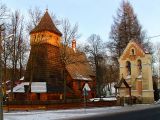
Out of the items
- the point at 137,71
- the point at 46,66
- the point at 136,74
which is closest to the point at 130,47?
the point at 137,71

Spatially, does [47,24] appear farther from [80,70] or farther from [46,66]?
[80,70]

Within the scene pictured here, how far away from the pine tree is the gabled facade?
16.8 ft

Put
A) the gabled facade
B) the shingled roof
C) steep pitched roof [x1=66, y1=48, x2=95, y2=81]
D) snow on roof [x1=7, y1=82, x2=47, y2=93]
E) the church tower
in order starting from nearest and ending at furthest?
1. snow on roof [x1=7, y1=82, x2=47, y2=93]
2. the gabled facade
3. the church tower
4. the shingled roof
5. steep pitched roof [x1=66, y1=48, x2=95, y2=81]

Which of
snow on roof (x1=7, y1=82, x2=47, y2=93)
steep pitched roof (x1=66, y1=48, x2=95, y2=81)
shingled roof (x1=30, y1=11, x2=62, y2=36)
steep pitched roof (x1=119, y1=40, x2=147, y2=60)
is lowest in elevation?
snow on roof (x1=7, y1=82, x2=47, y2=93)

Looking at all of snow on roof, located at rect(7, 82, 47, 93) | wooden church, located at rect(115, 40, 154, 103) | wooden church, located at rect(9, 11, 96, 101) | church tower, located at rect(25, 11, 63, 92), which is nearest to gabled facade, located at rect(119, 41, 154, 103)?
wooden church, located at rect(115, 40, 154, 103)

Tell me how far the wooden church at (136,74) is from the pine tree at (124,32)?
199 inches

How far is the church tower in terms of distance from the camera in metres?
53.6

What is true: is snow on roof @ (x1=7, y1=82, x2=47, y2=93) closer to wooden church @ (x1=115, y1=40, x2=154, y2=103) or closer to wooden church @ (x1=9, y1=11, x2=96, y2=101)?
wooden church @ (x1=9, y1=11, x2=96, y2=101)

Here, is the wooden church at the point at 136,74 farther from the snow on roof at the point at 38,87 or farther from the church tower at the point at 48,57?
the snow on roof at the point at 38,87

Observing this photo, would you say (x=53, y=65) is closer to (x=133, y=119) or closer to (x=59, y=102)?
(x=59, y=102)

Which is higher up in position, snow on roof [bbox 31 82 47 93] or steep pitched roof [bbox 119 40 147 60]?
steep pitched roof [bbox 119 40 147 60]

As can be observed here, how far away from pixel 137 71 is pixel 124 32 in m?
9.62

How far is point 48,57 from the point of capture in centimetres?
5688

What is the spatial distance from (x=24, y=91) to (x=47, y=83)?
4430 mm
